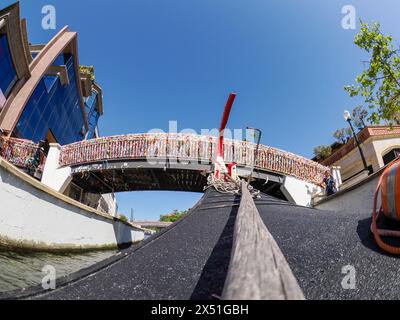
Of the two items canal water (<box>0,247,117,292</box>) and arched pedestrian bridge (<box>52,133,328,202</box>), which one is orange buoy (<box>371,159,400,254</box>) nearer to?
canal water (<box>0,247,117,292</box>)

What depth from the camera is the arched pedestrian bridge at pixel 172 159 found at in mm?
10359

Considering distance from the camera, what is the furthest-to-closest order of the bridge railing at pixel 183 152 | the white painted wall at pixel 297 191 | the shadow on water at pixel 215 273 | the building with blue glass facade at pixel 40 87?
the building with blue glass facade at pixel 40 87, the white painted wall at pixel 297 191, the bridge railing at pixel 183 152, the shadow on water at pixel 215 273

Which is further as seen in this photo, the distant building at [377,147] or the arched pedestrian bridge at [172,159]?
the distant building at [377,147]

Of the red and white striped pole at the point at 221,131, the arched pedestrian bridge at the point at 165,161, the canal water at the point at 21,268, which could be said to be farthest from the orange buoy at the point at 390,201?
the arched pedestrian bridge at the point at 165,161

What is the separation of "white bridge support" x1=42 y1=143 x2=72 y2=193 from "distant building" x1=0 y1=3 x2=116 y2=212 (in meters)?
1.22

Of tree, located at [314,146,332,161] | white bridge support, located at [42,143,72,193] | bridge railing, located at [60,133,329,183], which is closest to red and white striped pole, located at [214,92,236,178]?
bridge railing, located at [60,133,329,183]

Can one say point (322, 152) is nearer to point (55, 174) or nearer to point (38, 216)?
point (55, 174)

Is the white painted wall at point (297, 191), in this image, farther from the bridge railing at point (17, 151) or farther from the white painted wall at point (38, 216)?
the bridge railing at point (17, 151)

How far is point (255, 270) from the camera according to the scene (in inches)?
24.0

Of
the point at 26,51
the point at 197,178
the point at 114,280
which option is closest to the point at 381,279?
the point at 114,280

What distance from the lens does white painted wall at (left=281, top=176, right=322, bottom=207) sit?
35.0ft

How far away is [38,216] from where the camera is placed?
4605 millimetres

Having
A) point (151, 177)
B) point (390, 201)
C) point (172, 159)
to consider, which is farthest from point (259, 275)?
point (151, 177)

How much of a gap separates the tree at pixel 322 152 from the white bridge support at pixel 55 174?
66.6 ft
